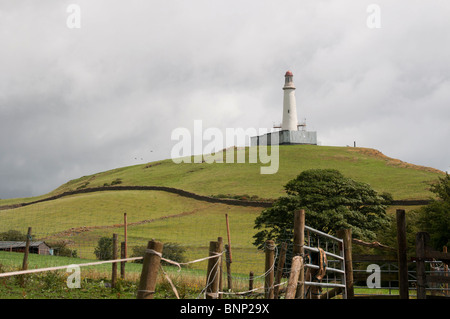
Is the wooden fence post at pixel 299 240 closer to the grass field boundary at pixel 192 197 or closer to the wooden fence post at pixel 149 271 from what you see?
the wooden fence post at pixel 149 271

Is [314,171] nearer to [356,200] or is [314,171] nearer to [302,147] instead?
[356,200]

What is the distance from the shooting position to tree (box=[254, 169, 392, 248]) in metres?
38.5

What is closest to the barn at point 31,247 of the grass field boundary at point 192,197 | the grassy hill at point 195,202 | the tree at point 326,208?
the grassy hill at point 195,202

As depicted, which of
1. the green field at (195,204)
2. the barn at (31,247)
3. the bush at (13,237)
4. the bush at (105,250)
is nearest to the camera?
the bush at (105,250)

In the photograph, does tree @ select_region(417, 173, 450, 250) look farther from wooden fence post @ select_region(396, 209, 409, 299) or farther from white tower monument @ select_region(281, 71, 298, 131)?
white tower monument @ select_region(281, 71, 298, 131)

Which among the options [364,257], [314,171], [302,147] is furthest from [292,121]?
[364,257]

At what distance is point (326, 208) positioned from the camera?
40.8m

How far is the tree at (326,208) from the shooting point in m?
38.5

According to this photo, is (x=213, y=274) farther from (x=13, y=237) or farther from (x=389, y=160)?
(x=389, y=160)

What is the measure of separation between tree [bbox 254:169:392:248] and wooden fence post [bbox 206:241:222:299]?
25.8 metres

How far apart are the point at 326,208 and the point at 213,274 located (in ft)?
106

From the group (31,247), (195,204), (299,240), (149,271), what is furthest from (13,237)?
(149,271)

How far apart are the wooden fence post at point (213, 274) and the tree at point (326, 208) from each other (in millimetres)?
25805

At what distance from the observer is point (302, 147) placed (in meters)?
124
